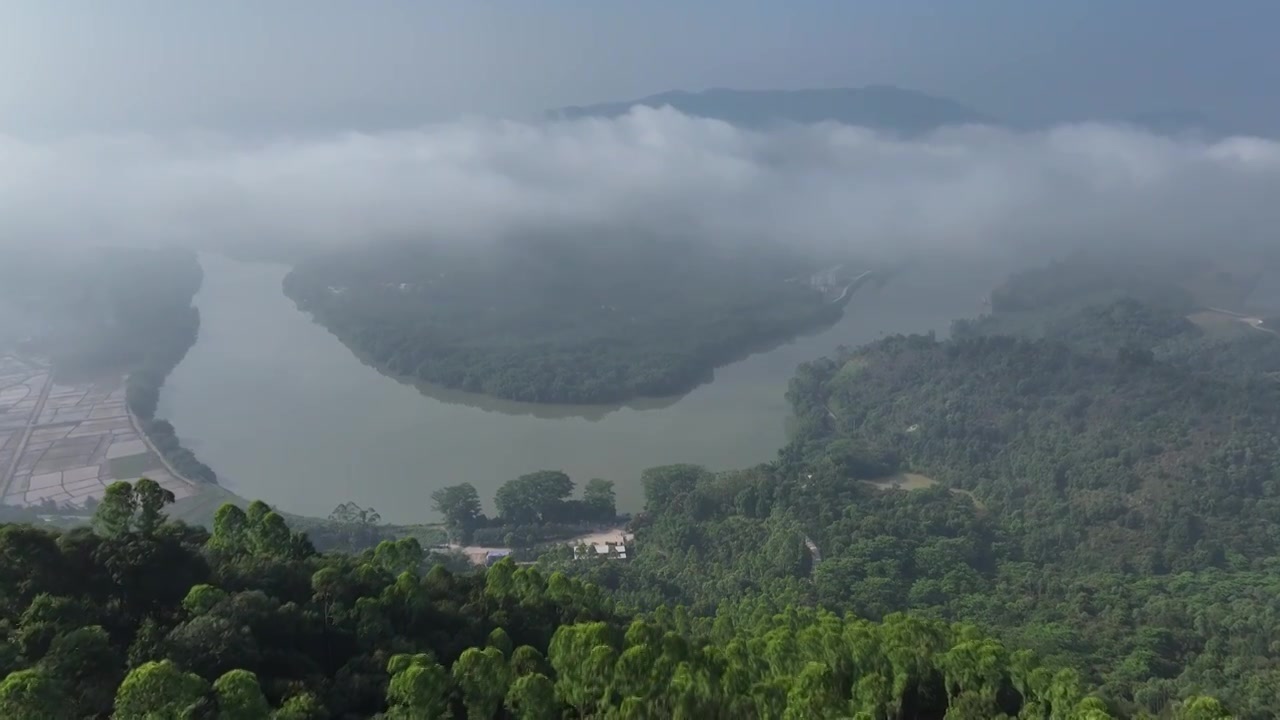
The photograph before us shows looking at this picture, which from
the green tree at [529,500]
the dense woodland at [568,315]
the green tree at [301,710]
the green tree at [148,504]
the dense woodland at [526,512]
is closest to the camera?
the green tree at [301,710]

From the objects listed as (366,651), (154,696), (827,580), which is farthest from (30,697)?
(827,580)

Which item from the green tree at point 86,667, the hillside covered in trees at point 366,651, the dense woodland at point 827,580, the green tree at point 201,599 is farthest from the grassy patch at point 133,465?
the green tree at point 86,667

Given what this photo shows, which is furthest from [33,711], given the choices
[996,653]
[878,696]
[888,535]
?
[888,535]

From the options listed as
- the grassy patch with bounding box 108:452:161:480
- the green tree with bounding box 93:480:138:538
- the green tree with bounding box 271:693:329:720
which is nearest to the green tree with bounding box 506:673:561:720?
the green tree with bounding box 271:693:329:720

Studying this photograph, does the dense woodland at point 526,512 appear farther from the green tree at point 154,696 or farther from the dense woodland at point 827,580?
the green tree at point 154,696

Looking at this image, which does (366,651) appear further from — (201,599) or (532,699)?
(532,699)

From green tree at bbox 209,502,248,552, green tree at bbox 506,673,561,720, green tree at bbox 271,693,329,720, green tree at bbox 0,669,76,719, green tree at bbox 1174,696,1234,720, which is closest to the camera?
green tree at bbox 0,669,76,719

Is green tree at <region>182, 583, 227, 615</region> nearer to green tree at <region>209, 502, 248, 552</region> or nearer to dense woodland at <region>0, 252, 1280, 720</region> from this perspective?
dense woodland at <region>0, 252, 1280, 720</region>
